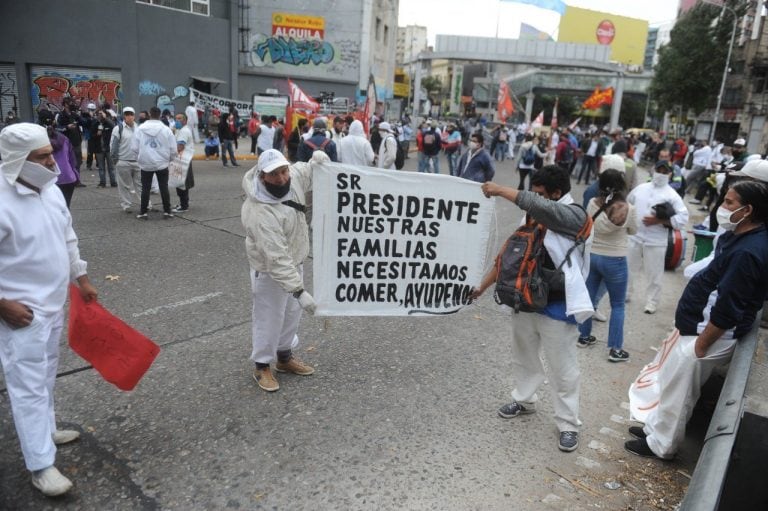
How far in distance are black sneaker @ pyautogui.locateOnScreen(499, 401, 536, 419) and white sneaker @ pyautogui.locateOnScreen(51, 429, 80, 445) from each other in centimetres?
275

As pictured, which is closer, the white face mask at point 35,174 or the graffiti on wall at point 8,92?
the white face mask at point 35,174

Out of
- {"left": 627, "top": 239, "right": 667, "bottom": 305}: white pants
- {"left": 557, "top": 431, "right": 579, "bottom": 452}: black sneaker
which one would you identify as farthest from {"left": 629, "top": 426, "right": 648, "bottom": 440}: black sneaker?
{"left": 627, "top": 239, "right": 667, "bottom": 305}: white pants

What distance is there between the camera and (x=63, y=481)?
2795 mm

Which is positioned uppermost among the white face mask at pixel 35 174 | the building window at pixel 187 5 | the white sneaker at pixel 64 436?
the building window at pixel 187 5

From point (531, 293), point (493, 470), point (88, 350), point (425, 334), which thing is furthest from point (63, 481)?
point (425, 334)

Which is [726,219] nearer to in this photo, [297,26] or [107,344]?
[107,344]

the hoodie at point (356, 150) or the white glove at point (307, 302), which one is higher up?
the hoodie at point (356, 150)

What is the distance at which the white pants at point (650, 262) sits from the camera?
6160mm

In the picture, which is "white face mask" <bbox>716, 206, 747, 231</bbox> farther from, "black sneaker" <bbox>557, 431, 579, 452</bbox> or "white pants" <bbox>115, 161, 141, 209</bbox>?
"white pants" <bbox>115, 161, 141, 209</bbox>

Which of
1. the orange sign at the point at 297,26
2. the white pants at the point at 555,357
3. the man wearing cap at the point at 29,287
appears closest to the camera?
the man wearing cap at the point at 29,287

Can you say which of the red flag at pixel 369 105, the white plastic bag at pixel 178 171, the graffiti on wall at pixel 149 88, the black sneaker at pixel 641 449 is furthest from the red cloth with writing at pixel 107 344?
the graffiti on wall at pixel 149 88

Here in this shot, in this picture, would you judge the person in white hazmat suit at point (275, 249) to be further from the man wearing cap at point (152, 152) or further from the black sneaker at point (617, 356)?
the man wearing cap at point (152, 152)

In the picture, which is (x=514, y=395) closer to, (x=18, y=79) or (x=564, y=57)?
(x=18, y=79)

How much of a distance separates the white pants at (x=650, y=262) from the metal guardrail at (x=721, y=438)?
295 cm
